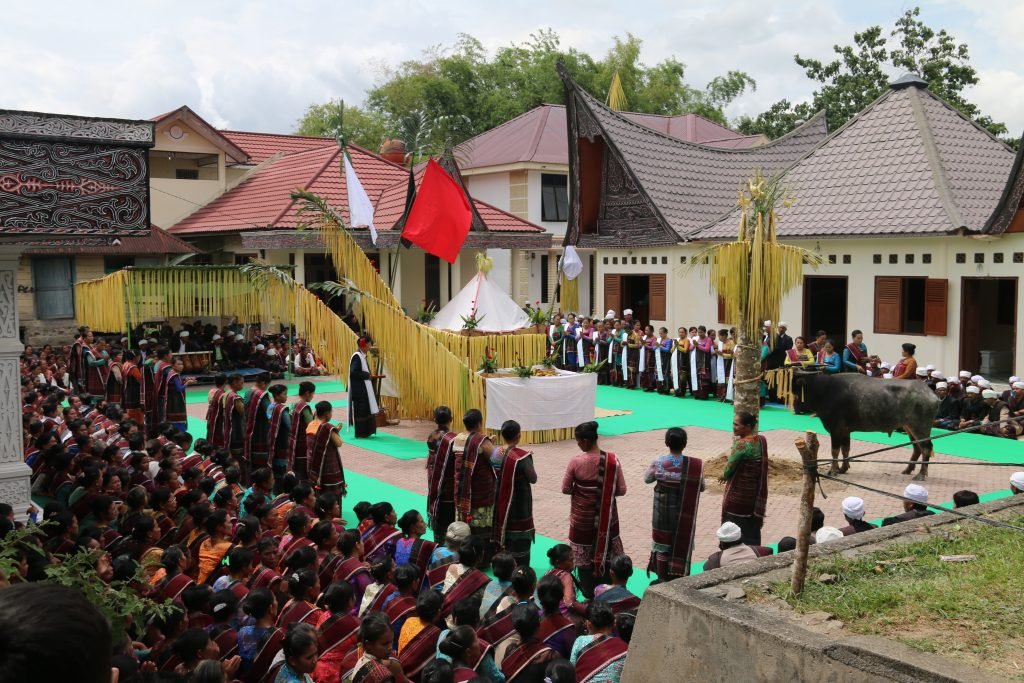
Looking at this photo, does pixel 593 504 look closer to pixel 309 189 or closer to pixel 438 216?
pixel 438 216

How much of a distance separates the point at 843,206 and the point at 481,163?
14083mm

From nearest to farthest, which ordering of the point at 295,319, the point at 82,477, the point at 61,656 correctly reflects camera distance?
the point at 61,656 → the point at 82,477 → the point at 295,319

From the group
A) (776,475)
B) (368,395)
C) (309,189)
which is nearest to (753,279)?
(776,475)

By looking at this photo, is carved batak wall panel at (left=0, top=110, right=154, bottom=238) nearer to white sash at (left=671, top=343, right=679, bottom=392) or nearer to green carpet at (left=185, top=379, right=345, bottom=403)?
green carpet at (left=185, top=379, right=345, bottom=403)

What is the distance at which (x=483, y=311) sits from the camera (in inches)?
599

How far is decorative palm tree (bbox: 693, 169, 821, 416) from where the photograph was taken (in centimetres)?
1167

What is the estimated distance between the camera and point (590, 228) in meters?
23.9

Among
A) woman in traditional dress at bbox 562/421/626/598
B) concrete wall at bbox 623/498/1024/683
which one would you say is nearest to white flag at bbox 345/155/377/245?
woman in traditional dress at bbox 562/421/626/598

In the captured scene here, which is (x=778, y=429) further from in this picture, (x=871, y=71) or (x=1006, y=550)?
(x=871, y=71)

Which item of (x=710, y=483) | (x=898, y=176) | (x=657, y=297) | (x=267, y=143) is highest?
(x=267, y=143)

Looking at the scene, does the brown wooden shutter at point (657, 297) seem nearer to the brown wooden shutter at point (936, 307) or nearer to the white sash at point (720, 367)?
the white sash at point (720, 367)

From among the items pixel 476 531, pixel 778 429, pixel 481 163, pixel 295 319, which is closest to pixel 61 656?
pixel 476 531

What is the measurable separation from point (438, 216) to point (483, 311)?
1600mm

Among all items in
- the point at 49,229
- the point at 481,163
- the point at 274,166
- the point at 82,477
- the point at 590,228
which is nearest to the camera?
the point at 49,229
